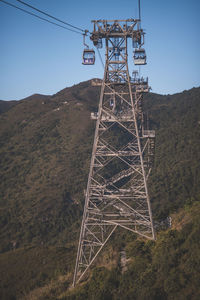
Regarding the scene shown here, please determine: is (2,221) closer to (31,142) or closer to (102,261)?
(31,142)

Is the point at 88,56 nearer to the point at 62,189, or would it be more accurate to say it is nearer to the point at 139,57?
the point at 139,57

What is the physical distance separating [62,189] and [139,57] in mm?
64938

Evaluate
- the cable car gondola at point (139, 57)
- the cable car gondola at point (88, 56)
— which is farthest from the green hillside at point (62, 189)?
the cable car gondola at point (88, 56)

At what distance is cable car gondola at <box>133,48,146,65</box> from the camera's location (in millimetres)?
20047

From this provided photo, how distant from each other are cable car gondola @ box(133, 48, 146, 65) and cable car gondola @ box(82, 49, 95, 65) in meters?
2.67

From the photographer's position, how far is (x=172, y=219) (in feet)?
85.7

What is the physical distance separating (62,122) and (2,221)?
53147 millimetres

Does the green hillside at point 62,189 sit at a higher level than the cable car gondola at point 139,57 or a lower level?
lower

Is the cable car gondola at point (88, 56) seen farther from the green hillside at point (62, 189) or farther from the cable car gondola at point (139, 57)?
the green hillside at point (62, 189)

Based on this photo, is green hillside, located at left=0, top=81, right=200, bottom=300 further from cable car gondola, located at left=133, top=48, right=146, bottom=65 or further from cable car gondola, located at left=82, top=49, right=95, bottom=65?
cable car gondola, located at left=82, top=49, right=95, bottom=65

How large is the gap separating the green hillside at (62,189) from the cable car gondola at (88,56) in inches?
463

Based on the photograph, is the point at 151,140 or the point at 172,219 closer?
the point at 151,140

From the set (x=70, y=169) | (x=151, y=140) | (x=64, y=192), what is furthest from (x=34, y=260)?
(x=70, y=169)

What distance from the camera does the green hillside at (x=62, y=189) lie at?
773 inches
